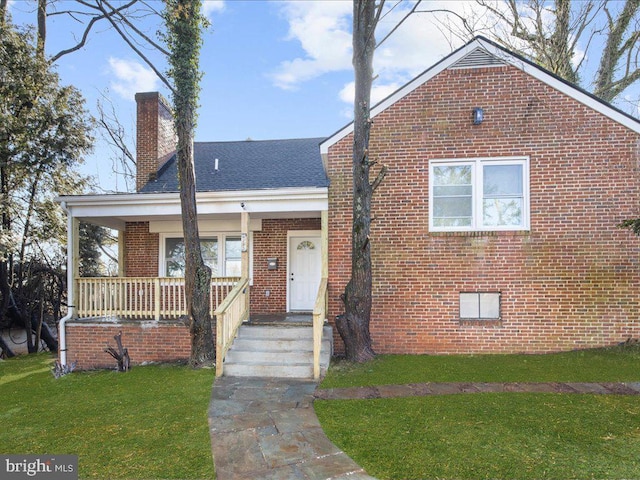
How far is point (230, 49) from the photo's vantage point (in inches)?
Answer: 484

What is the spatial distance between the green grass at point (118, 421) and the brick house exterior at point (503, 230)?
3.55m

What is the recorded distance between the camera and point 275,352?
7176 millimetres

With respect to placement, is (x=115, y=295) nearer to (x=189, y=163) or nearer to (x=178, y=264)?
(x=178, y=264)

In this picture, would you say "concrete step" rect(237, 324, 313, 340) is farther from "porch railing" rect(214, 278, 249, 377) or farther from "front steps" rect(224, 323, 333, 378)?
"porch railing" rect(214, 278, 249, 377)

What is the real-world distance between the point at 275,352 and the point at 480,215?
4.89 m

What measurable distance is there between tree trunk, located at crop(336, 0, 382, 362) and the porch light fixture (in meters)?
2.38

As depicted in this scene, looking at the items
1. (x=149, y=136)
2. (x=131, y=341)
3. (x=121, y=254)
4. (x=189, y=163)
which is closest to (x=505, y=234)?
(x=189, y=163)

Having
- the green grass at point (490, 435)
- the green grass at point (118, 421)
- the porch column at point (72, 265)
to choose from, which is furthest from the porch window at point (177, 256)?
the green grass at point (490, 435)

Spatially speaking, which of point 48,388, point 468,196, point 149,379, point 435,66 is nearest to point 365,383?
point 149,379

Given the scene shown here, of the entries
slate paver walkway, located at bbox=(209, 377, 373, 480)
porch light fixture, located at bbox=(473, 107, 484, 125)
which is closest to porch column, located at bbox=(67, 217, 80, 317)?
slate paver walkway, located at bbox=(209, 377, 373, 480)

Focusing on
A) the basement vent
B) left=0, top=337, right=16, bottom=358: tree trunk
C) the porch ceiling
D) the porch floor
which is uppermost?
the basement vent

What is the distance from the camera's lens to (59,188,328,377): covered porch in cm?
816

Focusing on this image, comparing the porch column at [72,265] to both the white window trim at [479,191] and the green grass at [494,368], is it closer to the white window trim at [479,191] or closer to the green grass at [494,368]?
the green grass at [494,368]

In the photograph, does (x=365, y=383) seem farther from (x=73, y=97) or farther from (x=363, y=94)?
(x=73, y=97)
